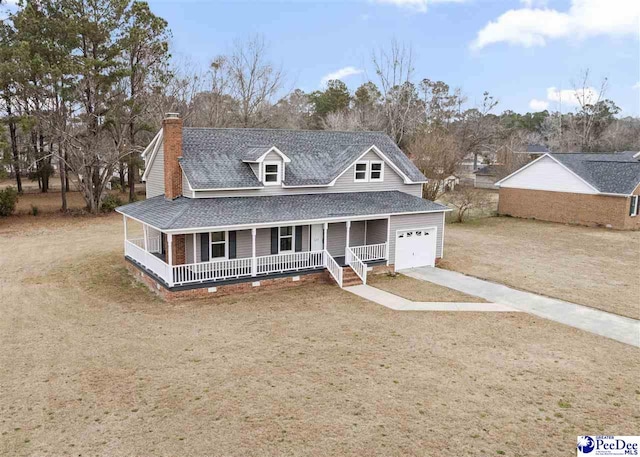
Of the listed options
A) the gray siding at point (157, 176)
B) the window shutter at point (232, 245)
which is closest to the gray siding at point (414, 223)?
the window shutter at point (232, 245)

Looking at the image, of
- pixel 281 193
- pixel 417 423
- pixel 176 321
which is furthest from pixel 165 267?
pixel 417 423

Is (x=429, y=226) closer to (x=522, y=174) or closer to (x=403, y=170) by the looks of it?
(x=403, y=170)

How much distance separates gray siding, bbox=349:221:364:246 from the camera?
74.1 ft

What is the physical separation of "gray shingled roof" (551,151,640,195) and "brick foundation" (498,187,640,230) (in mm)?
815

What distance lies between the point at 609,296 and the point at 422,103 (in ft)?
211

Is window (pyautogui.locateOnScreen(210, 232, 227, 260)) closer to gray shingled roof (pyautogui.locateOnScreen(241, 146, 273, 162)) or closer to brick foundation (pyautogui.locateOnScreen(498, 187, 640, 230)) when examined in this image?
gray shingled roof (pyautogui.locateOnScreen(241, 146, 273, 162))

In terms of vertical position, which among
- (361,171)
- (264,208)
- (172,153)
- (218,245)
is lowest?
(218,245)

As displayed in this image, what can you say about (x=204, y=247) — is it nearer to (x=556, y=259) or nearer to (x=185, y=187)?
(x=185, y=187)

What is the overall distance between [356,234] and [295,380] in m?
12.4

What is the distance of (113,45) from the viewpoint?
3672cm

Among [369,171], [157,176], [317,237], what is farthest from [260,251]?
[369,171]

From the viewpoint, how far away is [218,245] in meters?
19.6

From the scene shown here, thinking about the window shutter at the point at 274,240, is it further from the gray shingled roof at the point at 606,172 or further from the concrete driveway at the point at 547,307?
the gray shingled roof at the point at 606,172

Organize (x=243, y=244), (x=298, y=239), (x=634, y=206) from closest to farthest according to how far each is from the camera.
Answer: (x=243, y=244) < (x=298, y=239) < (x=634, y=206)
